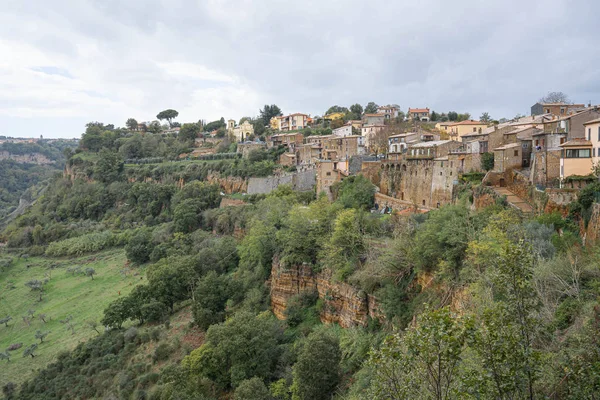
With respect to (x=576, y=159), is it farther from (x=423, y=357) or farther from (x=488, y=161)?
(x=423, y=357)

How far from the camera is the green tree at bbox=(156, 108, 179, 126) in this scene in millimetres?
113688

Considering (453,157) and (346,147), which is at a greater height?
(346,147)

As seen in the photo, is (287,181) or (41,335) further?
(287,181)

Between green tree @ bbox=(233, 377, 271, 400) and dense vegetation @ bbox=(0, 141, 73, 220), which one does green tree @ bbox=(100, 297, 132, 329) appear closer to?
green tree @ bbox=(233, 377, 271, 400)

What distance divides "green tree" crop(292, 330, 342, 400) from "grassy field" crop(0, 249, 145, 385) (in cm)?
2250

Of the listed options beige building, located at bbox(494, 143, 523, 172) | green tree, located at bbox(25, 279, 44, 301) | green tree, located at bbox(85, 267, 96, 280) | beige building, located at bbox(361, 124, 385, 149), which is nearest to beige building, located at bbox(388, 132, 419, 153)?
beige building, located at bbox(361, 124, 385, 149)

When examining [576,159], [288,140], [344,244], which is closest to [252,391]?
[344,244]

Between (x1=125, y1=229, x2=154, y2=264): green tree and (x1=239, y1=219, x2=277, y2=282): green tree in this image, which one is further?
(x1=125, y1=229, x2=154, y2=264): green tree

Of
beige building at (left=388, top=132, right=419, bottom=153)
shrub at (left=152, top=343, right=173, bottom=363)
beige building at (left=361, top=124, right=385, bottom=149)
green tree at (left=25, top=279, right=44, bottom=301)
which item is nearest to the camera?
shrub at (left=152, top=343, right=173, bottom=363)

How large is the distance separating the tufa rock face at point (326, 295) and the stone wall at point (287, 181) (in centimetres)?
1942

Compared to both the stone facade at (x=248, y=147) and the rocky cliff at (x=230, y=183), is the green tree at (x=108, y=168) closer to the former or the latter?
the rocky cliff at (x=230, y=183)

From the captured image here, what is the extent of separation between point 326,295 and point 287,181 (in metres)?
26.0

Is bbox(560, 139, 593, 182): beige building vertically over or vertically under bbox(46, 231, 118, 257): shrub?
over

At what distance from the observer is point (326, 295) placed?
25.3 metres
